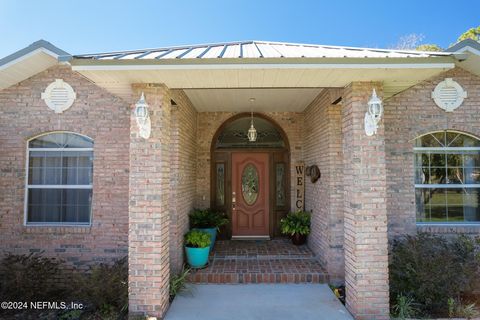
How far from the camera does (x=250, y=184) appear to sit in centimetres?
769

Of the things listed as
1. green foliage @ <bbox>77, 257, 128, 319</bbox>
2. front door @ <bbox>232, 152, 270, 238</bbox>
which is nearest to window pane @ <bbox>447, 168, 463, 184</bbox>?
front door @ <bbox>232, 152, 270, 238</bbox>

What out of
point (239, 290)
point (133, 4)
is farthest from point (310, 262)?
point (133, 4)

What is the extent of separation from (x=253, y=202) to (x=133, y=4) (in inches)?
236

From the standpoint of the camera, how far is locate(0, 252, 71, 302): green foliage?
4.69 meters

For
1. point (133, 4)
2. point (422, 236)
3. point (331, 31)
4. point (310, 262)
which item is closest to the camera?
point (422, 236)

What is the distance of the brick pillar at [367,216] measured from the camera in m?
3.80

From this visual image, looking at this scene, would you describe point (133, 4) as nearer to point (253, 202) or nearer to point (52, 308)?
point (253, 202)

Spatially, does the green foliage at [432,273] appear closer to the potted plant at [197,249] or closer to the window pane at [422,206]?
the window pane at [422,206]

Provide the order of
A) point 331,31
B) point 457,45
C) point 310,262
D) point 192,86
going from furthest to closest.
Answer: point 331,31 < point 310,262 < point 457,45 < point 192,86

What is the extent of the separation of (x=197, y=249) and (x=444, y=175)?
16.0ft

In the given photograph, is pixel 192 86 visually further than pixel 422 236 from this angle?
No

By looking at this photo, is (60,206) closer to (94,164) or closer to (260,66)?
(94,164)

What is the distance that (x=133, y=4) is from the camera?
24.7ft

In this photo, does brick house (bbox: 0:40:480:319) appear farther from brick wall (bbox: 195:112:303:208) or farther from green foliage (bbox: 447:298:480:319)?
green foliage (bbox: 447:298:480:319)
